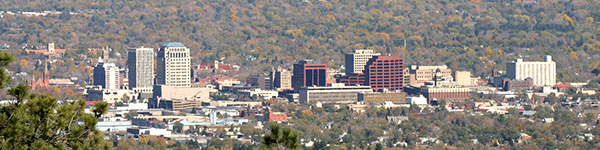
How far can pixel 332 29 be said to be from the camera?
452ft

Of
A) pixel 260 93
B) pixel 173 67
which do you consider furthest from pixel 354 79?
pixel 173 67

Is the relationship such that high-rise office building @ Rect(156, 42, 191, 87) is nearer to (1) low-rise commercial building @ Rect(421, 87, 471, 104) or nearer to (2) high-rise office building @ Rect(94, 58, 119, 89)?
(2) high-rise office building @ Rect(94, 58, 119, 89)

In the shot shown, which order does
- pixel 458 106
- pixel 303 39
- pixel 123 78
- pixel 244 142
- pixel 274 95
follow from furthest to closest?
pixel 303 39 → pixel 123 78 → pixel 274 95 → pixel 458 106 → pixel 244 142

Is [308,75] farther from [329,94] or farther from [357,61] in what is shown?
[357,61]

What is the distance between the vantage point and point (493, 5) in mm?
151000

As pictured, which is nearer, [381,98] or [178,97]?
[381,98]

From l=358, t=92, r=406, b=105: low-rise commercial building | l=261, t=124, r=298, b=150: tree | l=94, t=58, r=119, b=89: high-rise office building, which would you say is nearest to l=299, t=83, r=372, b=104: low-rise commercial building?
l=358, t=92, r=406, b=105: low-rise commercial building

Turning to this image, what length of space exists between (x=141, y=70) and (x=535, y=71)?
2514cm

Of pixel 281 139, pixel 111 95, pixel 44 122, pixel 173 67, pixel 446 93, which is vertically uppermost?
pixel 173 67

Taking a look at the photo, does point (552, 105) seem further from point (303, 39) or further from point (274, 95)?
point (303, 39)

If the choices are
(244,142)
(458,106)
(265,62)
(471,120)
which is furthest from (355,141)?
(265,62)

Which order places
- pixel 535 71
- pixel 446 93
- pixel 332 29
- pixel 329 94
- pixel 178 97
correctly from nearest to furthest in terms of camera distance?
pixel 329 94 → pixel 178 97 → pixel 446 93 → pixel 535 71 → pixel 332 29

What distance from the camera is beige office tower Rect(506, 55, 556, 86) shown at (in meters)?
107

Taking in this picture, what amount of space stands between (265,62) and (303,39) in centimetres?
1197
